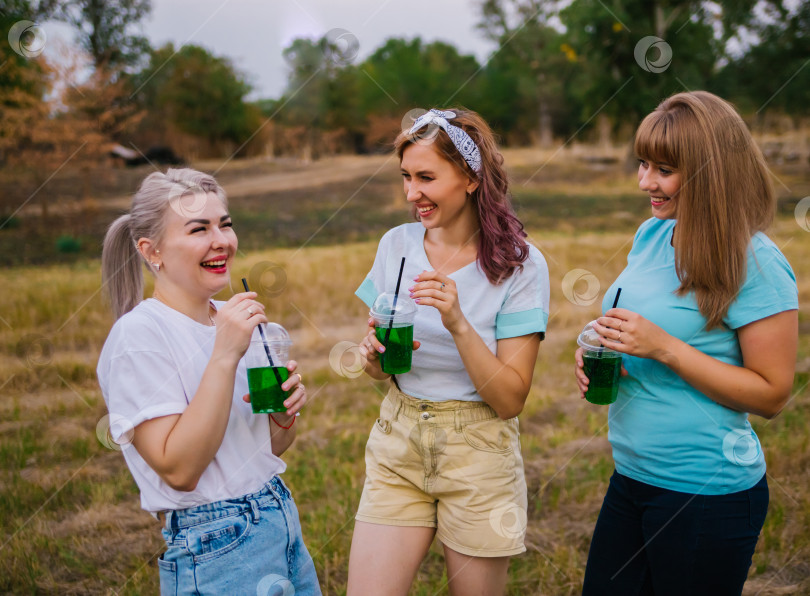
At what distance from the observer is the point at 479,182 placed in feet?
7.52

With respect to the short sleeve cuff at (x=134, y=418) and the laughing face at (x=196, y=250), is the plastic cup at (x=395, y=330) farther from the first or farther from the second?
the short sleeve cuff at (x=134, y=418)

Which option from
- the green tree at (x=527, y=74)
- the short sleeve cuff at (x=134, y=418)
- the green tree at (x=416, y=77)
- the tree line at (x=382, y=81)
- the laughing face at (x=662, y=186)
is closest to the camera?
the short sleeve cuff at (x=134, y=418)

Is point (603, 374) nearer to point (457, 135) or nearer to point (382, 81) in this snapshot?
point (457, 135)

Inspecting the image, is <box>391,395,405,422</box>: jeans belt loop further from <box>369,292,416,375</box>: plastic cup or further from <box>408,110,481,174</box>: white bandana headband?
<box>408,110,481,174</box>: white bandana headband

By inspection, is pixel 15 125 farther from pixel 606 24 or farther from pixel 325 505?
pixel 606 24

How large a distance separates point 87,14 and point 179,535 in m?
14.0

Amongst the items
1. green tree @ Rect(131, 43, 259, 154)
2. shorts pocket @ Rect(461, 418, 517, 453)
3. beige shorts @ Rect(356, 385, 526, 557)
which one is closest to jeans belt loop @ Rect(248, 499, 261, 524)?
beige shorts @ Rect(356, 385, 526, 557)

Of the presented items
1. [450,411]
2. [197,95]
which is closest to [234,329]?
[450,411]

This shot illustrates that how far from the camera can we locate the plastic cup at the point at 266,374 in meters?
1.93

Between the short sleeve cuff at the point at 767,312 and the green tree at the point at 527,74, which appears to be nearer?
the short sleeve cuff at the point at 767,312

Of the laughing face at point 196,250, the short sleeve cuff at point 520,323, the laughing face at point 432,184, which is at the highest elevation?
the laughing face at point 432,184

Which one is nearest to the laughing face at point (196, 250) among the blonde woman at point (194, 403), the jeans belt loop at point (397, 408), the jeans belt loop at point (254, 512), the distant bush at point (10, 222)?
the blonde woman at point (194, 403)

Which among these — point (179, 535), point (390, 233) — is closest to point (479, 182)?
point (390, 233)

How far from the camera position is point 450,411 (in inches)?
85.7
